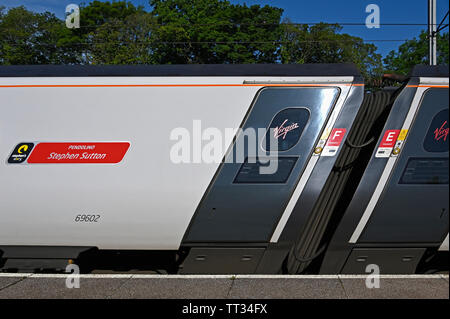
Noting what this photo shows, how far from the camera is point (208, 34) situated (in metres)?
24.1

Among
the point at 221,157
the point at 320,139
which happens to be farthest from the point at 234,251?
the point at 320,139

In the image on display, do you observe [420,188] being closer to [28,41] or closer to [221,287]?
[221,287]

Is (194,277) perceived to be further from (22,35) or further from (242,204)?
(22,35)

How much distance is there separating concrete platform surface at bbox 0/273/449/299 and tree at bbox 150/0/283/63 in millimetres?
19823

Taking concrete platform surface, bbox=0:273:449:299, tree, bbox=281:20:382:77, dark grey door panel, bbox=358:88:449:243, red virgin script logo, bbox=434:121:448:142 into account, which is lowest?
concrete platform surface, bbox=0:273:449:299

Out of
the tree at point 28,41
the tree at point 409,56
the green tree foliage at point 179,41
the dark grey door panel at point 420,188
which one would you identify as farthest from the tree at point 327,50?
the dark grey door panel at point 420,188

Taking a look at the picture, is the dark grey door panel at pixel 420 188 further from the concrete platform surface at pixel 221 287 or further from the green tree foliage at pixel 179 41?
the green tree foliage at pixel 179 41

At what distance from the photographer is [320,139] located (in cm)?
367

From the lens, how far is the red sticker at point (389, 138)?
143 inches

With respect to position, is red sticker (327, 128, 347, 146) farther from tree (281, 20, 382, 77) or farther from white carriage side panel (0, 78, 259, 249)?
tree (281, 20, 382, 77)

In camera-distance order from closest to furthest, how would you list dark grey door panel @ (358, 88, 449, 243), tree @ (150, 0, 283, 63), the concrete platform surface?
1. the concrete platform surface
2. dark grey door panel @ (358, 88, 449, 243)
3. tree @ (150, 0, 283, 63)

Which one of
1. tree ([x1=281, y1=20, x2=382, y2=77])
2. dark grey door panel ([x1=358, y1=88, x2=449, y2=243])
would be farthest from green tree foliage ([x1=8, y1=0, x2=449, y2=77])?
dark grey door panel ([x1=358, y1=88, x2=449, y2=243])

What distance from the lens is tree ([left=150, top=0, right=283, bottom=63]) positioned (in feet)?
74.4

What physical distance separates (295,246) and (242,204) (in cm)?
83
